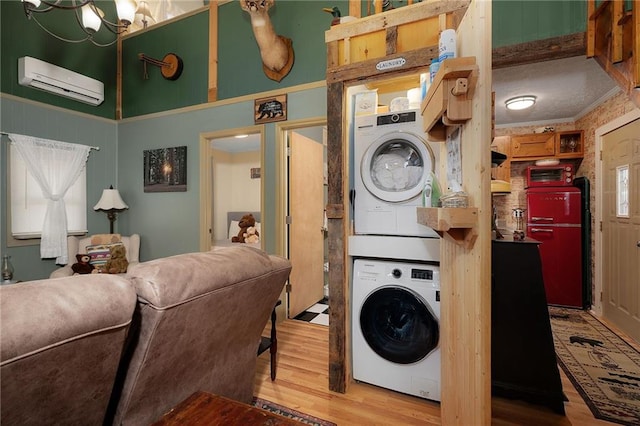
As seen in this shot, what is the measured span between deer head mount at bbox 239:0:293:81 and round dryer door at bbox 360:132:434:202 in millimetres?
1767

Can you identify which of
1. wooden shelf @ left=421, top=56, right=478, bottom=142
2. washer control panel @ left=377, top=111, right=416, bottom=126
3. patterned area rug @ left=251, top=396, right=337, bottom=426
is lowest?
patterned area rug @ left=251, top=396, right=337, bottom=426

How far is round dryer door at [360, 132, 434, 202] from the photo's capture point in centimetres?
195

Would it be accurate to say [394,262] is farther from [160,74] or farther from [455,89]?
[160,74]

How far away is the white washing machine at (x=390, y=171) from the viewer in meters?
1.96

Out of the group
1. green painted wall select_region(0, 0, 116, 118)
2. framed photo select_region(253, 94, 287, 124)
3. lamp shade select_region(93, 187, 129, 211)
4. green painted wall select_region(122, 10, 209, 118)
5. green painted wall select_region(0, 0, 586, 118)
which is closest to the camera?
green painted wall select_region(0, 0, 586, 118)

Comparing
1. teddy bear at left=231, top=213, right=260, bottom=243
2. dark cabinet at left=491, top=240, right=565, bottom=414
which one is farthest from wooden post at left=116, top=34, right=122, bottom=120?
dark cabinet at left=491, top=240, right=565, bottom=414

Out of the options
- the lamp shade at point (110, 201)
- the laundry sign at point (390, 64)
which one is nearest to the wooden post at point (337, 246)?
the laundry sign at point (390, 64)

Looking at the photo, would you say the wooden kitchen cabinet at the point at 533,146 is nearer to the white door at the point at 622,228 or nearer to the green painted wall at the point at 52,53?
the white door at the point at 622,228

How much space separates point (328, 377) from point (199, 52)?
13.1ft

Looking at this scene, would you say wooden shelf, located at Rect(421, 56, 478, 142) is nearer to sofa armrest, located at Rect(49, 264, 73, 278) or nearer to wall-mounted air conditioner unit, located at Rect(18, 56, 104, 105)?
sofa armrest, located at Rect(49, 264, 73, 278)

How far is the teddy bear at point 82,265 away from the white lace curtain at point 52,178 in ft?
1.29

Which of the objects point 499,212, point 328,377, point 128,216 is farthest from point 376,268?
point 128,216

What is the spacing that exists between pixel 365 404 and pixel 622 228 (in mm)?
3200

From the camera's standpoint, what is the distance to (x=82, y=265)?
3.39 meters
